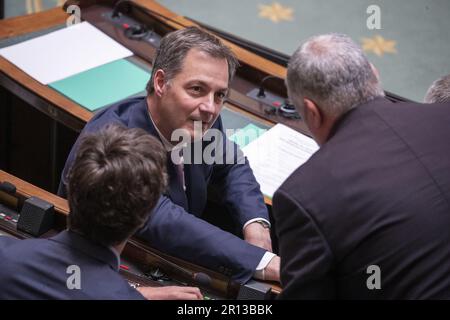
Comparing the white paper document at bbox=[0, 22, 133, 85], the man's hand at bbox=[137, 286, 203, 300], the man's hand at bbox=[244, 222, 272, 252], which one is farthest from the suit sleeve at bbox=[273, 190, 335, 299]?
the white paper document at bbox=[0, 22, 133, 85]

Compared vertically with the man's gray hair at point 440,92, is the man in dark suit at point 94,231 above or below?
below

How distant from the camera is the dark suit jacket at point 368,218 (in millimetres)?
1482

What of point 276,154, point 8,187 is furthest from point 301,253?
point 276,154

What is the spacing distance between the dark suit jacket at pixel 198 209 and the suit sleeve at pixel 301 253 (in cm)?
27

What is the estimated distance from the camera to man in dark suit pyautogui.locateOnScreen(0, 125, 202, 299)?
1.45 metres

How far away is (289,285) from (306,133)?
1.14 metres

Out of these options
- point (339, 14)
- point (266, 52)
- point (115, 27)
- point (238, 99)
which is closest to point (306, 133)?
point (238, 99)

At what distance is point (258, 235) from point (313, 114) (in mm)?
622

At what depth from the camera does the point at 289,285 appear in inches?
61.3

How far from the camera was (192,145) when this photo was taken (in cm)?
225

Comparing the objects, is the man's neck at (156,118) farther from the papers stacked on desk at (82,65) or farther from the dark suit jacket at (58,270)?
the dark suit jacket at (58,270)

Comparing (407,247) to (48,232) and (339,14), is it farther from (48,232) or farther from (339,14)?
(339,14)

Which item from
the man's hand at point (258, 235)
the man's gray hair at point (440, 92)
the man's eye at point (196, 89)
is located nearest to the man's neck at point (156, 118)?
the man's eye at point (196, 89)

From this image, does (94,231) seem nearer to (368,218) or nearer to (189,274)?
(189,274)
